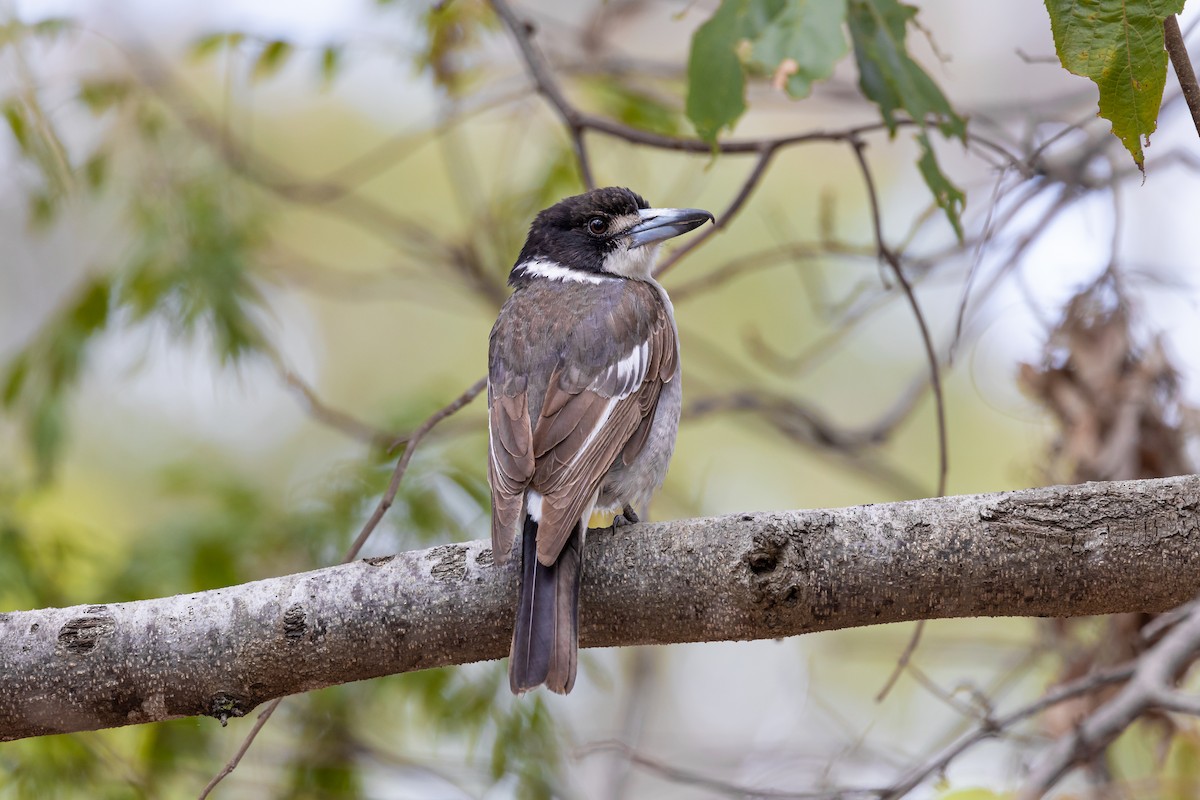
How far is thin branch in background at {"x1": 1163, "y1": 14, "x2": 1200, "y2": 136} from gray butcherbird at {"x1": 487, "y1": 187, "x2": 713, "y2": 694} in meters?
1.52

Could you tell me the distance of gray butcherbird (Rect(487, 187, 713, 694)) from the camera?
252cm

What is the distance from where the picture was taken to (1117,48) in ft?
6.73

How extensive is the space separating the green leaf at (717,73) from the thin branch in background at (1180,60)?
109cm

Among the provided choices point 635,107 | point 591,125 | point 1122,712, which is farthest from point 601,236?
point 1122,712

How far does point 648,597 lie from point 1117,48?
1348 mm

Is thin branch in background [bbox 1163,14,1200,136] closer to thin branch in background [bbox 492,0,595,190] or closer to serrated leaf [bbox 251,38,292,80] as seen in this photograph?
thin branch in background [bbox 492,0,595,190]

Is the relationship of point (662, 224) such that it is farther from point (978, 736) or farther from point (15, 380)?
point (15, 380)

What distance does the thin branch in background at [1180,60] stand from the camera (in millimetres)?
2117

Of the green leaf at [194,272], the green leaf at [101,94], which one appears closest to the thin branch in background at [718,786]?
the green leaf at [194,272]

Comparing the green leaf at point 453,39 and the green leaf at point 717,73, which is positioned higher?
the green leaf at point 717,73

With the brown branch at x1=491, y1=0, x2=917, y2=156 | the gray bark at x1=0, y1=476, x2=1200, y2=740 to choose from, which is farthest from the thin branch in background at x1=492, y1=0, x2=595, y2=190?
the gray bark at x1=0, y1=476, x2=1200, y2=740

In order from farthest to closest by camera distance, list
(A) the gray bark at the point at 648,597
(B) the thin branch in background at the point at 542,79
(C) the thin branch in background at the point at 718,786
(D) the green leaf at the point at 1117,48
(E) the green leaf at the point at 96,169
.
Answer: (E) the green leaf at the point at 96,169 → (B) the thin branch in background at the point at 542,79 → (C) the thin branch in background at the point at 718,786 → (A) the gray bark at the point at 648,597 → (D) the green leaf at the point at 1117,48

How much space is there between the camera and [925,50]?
936cm

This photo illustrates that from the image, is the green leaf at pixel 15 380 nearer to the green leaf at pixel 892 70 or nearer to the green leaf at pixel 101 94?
the green leaf at pixel 101 94
